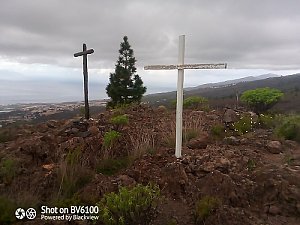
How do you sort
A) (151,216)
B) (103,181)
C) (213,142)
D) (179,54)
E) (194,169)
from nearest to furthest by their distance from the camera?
(151,216), (103,181), (194,169), (179,54), (213,142)

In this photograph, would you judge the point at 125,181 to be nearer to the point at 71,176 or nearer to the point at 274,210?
the point at 71,176

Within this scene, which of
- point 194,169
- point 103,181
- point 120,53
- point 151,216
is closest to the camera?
point 151,216

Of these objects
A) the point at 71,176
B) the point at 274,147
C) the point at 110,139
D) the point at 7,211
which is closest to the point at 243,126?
the point at 274,147

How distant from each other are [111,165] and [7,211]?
86.4 inches

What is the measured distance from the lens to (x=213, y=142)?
768 centimetres

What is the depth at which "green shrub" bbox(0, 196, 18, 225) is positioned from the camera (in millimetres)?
4520

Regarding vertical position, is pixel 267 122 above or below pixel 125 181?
above

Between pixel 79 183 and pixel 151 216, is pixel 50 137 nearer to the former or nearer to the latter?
pixel 79 183

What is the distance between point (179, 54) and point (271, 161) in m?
2.54

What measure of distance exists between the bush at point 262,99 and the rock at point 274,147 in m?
5.29

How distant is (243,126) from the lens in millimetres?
9086

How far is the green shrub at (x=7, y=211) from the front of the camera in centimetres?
452

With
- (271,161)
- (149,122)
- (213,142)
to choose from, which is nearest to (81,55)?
(149,122)

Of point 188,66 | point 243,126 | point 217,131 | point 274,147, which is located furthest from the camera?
point 243,126
